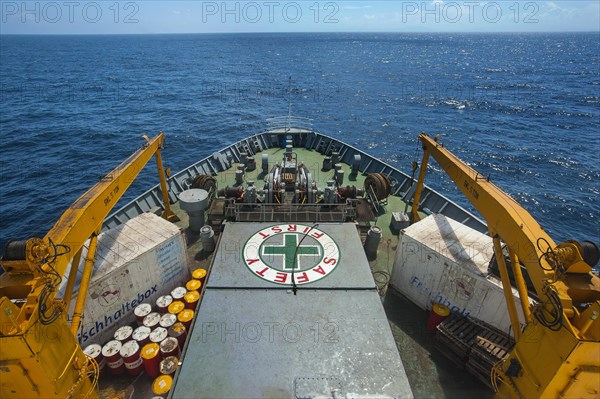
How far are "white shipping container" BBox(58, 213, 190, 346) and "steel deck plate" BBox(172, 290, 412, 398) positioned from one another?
3.43 m

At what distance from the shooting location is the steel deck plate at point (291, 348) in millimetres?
8211

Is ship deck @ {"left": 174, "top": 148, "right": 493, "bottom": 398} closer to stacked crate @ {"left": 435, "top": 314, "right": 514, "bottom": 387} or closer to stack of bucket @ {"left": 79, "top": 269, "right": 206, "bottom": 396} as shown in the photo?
stacked crate @ {"left": 435, "top": 314, "right": 514, "bottom": 387}

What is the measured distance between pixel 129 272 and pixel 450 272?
12.1m

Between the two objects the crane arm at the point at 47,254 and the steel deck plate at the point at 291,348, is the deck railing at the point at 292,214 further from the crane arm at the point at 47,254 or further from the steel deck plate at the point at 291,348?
the crane arm at the point at 47,254

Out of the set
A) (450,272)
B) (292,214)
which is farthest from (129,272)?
(450,272)

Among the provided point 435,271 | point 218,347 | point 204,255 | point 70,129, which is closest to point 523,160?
point 435,271

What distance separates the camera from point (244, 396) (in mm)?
8039

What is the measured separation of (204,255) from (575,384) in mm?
14766

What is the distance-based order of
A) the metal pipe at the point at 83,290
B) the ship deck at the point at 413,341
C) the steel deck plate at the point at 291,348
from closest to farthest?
the steel deck plate at the point at 291,348 < the metal pipe at the point at 83,290 < the ship deck at the point at 413,341

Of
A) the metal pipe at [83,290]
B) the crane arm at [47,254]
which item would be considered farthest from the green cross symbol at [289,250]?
the crane arm at [47,254]

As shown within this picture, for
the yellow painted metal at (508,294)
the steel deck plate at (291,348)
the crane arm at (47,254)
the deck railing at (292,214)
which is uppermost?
the crane arm at (47,254)

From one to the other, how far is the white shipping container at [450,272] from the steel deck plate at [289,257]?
2559 millimetres

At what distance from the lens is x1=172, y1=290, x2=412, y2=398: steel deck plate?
8.21 metres

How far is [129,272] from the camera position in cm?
1229
